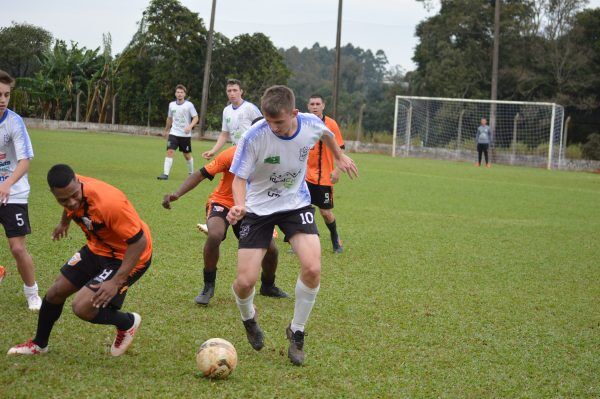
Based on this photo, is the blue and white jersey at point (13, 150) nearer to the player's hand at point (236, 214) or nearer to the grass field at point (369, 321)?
the grass field at point (369, 321)

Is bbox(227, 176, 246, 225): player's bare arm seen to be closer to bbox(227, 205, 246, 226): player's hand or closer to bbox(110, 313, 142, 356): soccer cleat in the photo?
bbox(227, 205, 246, 226): player's hand

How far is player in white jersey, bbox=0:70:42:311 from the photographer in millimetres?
6031

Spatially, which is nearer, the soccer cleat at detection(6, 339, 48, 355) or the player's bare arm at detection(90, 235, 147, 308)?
the player's bare arm at detection(90, 235, 147, 308)

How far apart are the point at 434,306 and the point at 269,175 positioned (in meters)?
2.36

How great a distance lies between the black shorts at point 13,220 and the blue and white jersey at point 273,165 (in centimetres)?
198

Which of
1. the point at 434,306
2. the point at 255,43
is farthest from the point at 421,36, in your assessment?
the point at 434,306

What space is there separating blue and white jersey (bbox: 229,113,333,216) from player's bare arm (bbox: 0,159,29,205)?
1.88 meters

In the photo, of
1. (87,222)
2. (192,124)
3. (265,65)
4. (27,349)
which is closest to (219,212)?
(87,222)

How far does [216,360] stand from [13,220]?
253cm

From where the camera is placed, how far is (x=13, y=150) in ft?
20.4

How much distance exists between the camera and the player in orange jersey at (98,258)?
14.9 ft

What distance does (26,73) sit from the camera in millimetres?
49281

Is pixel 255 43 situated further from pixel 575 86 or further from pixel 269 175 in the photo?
pixel 269 175

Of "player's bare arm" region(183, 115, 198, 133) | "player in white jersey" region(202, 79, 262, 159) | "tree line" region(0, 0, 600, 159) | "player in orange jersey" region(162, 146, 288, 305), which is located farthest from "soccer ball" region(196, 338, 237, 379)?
"tree line" region(0, 0, 600, 159)
